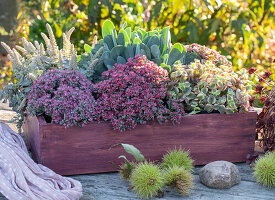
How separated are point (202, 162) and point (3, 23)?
5088mm

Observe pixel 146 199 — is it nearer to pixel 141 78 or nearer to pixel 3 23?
pixel 141 78

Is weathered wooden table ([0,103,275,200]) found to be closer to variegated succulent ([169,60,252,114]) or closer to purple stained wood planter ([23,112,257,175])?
purple stained wood planter ([23,112,257,175])

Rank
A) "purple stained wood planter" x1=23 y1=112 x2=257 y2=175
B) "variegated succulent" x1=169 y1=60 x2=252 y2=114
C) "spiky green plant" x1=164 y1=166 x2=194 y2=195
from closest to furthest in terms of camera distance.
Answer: "spiky green plant" x1=164 y1=166 x2=194 y2=195
"purple stained wood planter" x1=23 y1=112 x2=257 y2=175
"variegated succulent" x1=169 y1=60 x2=252 y2=114

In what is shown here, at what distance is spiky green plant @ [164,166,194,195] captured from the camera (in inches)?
73.1

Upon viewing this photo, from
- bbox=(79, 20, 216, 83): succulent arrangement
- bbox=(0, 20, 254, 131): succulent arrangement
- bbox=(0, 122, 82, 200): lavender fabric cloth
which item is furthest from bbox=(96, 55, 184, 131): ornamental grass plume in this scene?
bbox=(0, 122, 82, 200): lavender fabric cloth

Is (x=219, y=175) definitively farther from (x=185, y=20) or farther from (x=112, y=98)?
(x=185, y=20)

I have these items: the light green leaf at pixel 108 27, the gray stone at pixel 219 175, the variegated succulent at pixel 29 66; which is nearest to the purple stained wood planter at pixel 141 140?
the variegated succulent at pixel 29 66

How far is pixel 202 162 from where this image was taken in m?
2.34

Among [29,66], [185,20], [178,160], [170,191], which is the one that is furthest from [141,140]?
[185,20]

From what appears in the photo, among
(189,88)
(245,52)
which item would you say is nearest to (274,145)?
(189,88)

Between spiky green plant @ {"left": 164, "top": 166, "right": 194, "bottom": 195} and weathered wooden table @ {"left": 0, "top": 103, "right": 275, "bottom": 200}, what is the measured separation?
0.05 m

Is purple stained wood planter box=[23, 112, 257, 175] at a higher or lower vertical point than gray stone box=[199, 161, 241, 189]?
higher

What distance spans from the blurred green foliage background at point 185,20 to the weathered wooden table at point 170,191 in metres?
2.03

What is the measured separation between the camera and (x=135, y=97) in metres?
2.14
